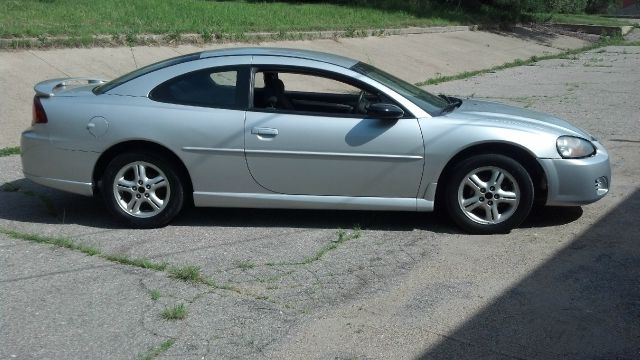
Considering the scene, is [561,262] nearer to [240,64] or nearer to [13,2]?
[240,64]

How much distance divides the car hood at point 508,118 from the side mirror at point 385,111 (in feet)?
1.57

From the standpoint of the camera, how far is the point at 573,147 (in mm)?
6227

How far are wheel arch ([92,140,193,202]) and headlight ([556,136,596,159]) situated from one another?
9.58 ft

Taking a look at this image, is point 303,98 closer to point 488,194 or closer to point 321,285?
point 488,194

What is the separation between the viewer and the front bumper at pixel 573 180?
20.1 ft

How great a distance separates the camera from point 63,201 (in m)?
7.07

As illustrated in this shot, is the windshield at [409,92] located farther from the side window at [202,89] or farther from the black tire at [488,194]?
the side window at [202,89]

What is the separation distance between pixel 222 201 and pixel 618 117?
7418mm

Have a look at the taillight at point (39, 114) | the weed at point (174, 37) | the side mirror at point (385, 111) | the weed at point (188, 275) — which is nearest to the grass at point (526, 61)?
the weed at point (174, 37)

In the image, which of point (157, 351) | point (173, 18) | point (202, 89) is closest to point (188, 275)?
point (157, 351)

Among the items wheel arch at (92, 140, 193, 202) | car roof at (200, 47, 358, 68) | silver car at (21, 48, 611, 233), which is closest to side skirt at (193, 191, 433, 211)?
silver car at (21, 48, 611, 233)

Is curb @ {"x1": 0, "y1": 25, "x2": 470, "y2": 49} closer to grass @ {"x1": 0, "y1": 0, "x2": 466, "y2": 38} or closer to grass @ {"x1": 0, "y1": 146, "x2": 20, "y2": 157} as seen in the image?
grass @ {"x1": 0, "y1": 0, "x2": 466, "y2": 38}

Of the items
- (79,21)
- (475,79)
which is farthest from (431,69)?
(79,21)

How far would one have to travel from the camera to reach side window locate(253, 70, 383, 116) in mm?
6285
